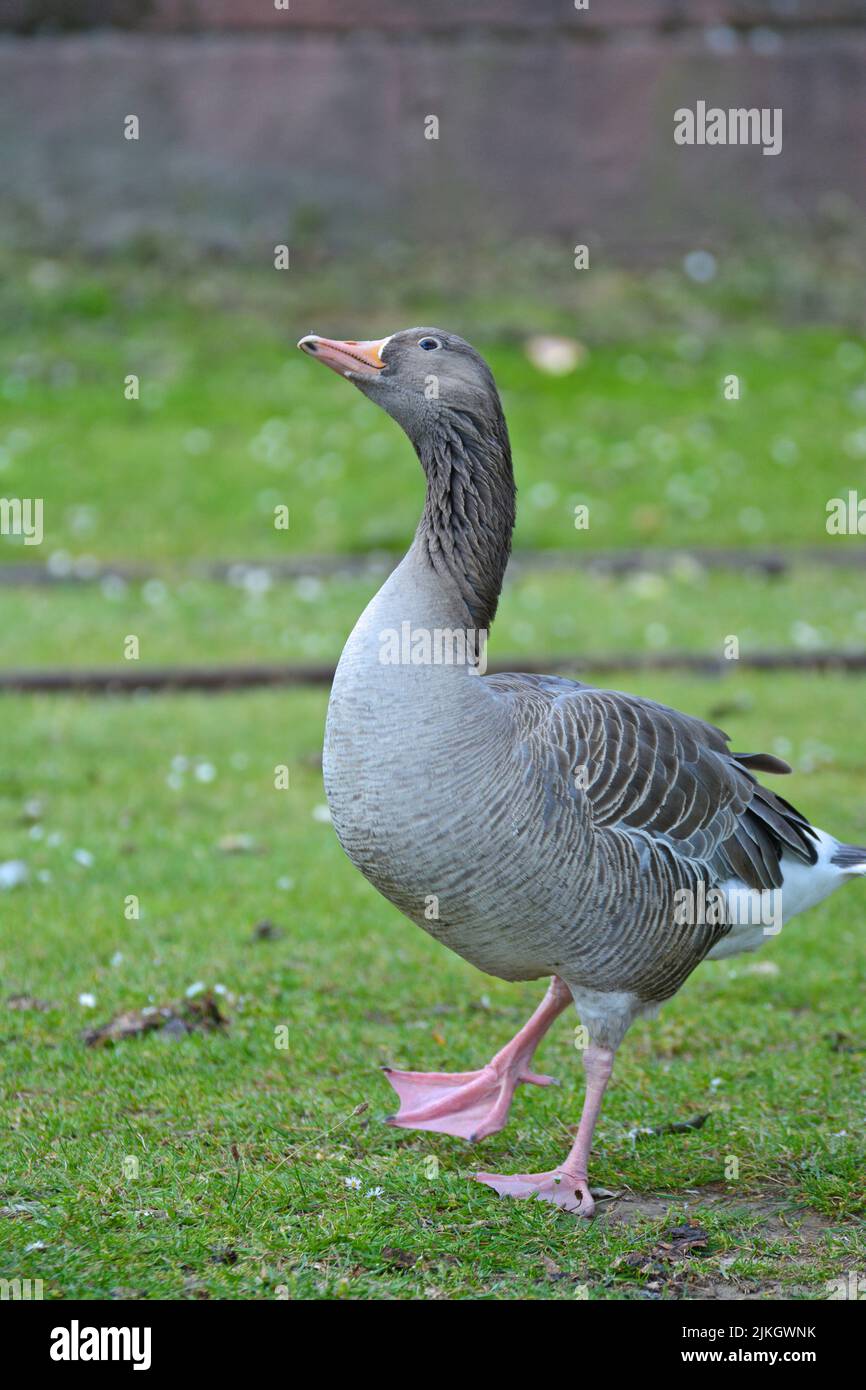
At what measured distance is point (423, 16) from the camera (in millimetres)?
16328

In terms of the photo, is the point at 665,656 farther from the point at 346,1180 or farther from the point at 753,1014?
the point at 346,1180

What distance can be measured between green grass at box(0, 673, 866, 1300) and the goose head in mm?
2039

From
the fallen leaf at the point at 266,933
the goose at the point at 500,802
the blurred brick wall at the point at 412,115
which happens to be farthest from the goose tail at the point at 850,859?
the blurred brick wall at the point at 412,115

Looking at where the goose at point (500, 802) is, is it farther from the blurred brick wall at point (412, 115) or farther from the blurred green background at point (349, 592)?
the blurred brick wall at point (412, 115)

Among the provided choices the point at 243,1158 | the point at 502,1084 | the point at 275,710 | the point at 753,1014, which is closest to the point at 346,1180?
the point at 243,1158

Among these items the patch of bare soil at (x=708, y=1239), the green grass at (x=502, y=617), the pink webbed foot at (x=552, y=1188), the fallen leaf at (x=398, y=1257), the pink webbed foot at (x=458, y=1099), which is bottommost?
the patch of bare soil at (x=708, y=1239)

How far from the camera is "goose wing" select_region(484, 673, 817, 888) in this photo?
4.36 m

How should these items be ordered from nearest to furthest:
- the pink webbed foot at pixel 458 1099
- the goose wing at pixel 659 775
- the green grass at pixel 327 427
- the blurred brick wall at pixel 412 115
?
the goose wing at pixel 659 775 < the pink webbed foot at pixel 458 1099 < the green grass at pixel 327 427 < the blurred brick wall at pixel 412 115

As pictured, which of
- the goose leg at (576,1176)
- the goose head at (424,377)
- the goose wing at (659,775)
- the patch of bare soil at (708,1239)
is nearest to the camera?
the patch of bare soil at (708,1239)

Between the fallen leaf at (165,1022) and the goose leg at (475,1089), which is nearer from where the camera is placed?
the goose leg at (475,1089)

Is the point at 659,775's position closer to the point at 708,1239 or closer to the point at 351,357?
the point at 708,1239

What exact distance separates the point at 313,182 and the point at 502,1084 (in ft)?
44.1

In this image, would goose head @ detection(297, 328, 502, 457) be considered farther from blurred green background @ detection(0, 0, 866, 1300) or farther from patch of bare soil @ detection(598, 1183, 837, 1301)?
patch of bare soil @ detection(598, 1183, 837, 1301)

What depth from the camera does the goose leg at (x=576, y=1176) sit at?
4250mm
